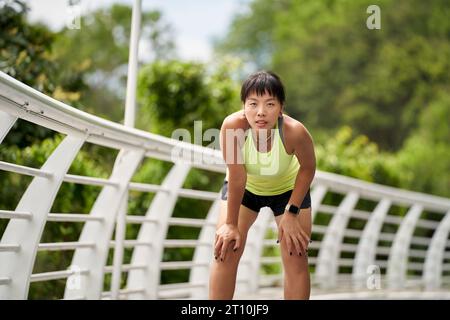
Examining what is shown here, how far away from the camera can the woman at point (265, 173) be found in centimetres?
311

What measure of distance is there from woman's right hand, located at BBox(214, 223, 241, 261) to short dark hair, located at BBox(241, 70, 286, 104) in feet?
1.80

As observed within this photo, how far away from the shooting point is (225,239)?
10.4 ft

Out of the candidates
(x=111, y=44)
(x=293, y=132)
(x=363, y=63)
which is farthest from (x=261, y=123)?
(x=111, y=44)

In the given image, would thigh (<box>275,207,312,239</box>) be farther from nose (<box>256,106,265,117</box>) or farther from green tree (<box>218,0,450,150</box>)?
green tree (<box>218,0,450,150</box>)

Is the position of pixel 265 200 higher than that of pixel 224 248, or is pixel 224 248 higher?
pixel 265 200

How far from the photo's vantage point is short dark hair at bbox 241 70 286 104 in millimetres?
3088

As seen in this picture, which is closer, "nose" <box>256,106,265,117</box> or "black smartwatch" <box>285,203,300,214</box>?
"nose" <box>256,106,265,117</box>

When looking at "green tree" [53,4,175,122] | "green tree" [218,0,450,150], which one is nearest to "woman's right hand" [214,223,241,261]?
"green tree" [218,0,450,150]

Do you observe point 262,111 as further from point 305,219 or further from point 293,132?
point 305,219

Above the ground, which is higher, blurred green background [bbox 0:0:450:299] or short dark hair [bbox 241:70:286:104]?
blurred green background [bbox 0:0:450:299]

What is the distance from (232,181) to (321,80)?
28697 mm

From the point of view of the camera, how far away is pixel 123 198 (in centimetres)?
458
